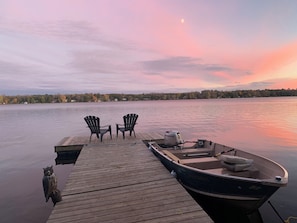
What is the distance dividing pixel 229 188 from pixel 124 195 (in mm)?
1865

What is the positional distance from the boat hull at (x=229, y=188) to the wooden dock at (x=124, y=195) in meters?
0.40

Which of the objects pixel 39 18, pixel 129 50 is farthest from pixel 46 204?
pixel 129 50

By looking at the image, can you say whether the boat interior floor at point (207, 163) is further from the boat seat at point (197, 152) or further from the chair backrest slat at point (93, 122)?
the chair backrest slat at point (93, 122)

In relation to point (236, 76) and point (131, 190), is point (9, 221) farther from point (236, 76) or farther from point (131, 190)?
point (236, 76)

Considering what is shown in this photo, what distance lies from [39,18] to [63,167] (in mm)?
13810

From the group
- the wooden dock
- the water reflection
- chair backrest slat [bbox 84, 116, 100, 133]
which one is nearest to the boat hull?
the water reflection

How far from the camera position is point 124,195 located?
3.67 meters

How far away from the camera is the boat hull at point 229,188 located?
3494 mm

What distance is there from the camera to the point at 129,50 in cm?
2533

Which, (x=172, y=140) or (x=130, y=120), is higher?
(x=130, y=120)

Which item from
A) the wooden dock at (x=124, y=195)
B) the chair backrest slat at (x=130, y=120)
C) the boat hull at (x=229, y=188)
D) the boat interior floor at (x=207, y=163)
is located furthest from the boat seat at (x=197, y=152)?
the chair backrest slat at (x=130, y=120)

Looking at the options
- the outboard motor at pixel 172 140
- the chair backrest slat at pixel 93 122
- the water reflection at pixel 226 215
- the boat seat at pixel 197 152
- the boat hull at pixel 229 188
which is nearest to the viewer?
the boat hull at pixel 229 188

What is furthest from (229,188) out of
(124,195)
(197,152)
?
(197,152)

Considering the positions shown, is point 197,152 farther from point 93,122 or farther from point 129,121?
point 93,122
